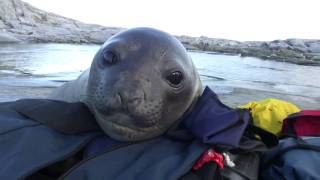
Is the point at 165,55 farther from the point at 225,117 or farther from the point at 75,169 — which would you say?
the point at 75,169

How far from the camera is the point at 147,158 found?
2590mm

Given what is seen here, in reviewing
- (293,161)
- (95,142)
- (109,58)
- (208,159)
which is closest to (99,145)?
(95,142)

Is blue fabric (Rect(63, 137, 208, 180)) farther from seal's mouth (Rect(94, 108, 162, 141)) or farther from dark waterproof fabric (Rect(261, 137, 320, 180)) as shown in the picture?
dark waterproof fabric (Rect(261, 137, 320, 180))

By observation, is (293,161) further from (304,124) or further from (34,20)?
(34,20)

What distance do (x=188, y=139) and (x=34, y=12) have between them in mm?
66996

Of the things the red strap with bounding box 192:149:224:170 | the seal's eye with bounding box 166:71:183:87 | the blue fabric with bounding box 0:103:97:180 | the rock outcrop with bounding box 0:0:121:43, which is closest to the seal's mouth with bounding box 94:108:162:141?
the blue fabric with bounding box 0:103:97:180

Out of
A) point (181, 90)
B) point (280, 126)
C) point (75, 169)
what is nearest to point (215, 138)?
point (181, 90)

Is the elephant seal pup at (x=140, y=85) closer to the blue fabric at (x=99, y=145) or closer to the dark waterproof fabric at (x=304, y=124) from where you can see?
the blue fabric at (x=99, y=145)

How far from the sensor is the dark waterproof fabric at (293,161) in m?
2.43

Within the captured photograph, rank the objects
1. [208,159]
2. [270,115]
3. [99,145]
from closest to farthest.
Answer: [208,159], [99,145], [270,115]

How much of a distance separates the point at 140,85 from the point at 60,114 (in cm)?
61

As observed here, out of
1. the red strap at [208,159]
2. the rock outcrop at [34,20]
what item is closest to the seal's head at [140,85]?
the red strap at [208,159]

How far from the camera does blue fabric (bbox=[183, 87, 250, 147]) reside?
2561 mm

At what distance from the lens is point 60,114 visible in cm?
298
